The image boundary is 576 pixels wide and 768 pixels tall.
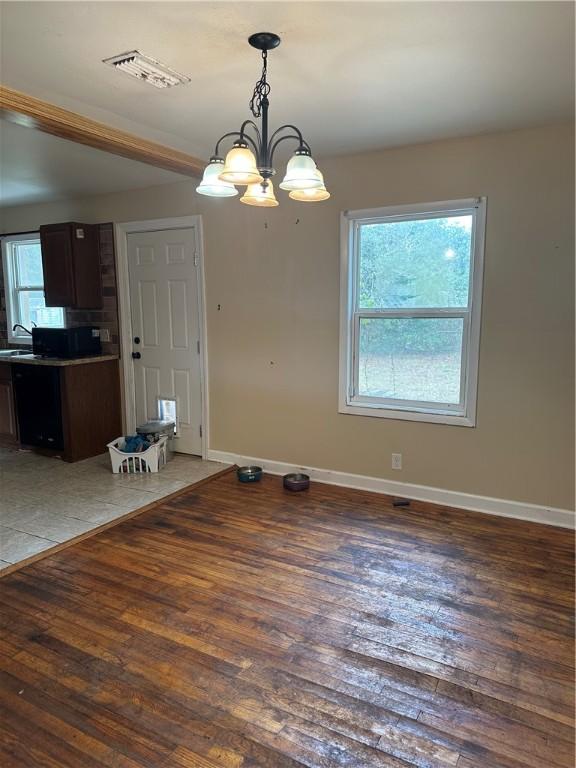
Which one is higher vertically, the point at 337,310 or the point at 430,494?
the point at 337,310

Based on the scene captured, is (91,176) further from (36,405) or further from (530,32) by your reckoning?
(530,32)

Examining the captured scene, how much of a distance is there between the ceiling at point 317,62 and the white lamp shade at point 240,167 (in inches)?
19.8

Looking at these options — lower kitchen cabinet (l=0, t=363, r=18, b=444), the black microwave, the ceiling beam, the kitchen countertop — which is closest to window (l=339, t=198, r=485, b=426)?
the ceiling beam

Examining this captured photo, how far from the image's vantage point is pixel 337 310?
384cm

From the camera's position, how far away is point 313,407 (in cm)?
405

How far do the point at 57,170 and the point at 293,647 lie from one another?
3.87m

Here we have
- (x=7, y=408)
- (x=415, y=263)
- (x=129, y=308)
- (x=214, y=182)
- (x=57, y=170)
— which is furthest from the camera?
Result: (x=7, y=408)

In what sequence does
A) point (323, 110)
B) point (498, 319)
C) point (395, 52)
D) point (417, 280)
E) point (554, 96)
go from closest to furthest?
point (395, 52) → point (554, 96) → point (323, 110) → point (498, 319) → point (417, 280)

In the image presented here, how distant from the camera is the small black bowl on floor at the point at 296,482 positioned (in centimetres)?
385

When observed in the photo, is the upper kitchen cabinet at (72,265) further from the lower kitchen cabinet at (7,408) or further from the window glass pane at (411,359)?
the window glass pane at (411,359)

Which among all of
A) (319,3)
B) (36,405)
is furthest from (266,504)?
(319,3)

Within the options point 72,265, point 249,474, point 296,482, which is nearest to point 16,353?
point 72,265

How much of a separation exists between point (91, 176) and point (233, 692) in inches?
157

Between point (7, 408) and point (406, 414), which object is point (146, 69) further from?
point (7, 408)
